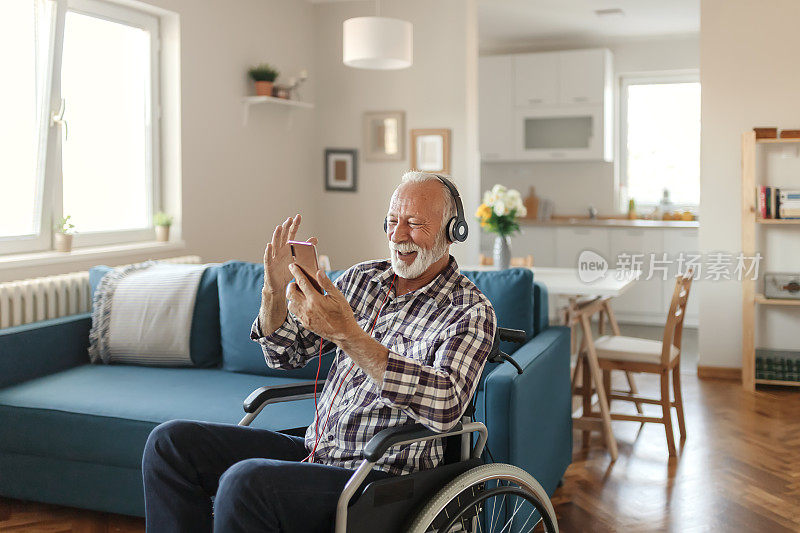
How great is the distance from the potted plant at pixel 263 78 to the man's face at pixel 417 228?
3.55 m

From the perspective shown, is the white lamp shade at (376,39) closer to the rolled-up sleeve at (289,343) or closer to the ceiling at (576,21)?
the ceiling at (576,21)

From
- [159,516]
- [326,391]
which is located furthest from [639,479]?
[159,516]

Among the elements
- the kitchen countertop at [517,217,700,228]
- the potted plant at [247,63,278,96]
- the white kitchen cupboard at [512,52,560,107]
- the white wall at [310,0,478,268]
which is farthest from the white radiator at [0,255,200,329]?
the white kitchen cupboard at [512,52,560,107]

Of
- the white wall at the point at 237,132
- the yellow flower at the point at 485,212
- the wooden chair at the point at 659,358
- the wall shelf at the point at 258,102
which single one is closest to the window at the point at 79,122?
the white wall at the point at 237,132

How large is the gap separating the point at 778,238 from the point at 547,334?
2686mm

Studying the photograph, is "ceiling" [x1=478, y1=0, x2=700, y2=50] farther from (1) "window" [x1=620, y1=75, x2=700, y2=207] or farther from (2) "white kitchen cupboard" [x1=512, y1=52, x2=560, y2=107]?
(1) "window" [x1=620, y1=75, x2=700, y2=207]

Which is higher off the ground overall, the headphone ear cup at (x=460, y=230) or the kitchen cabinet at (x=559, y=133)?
the kitchen cabinet at (x=559, y=133)

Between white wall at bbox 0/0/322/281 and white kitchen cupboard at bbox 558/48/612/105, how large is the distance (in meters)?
2.71

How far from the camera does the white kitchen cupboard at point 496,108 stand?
8.00 metres

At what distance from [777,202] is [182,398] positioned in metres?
3.68

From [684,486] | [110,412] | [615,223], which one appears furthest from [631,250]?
[110,412]

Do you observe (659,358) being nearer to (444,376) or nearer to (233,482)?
(444,376)

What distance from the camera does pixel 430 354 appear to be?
1921mm

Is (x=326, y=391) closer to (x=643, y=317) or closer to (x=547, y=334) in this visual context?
(x=547, y=334)
